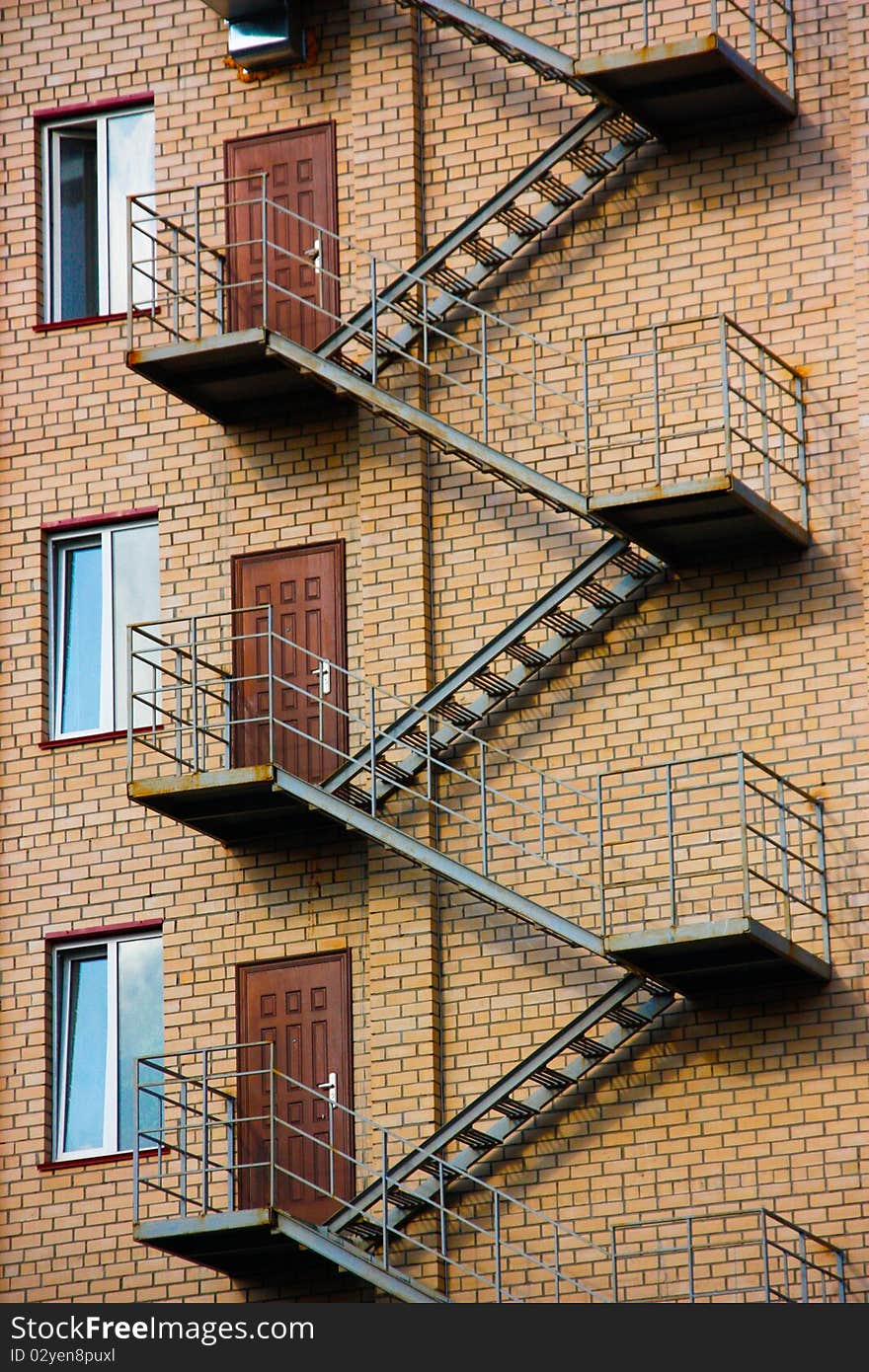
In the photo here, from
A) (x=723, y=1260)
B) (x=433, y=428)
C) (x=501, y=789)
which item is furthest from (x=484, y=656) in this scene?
(x=723, y=1260)

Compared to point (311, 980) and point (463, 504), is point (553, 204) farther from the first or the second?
point (311, 980)

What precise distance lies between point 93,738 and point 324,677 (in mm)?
2059

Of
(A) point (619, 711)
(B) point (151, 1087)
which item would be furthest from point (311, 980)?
(A) point (619, 711)

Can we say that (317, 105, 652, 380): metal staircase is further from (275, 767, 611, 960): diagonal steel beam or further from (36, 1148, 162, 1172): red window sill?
(36, 1148, 162, 1172): red window sill

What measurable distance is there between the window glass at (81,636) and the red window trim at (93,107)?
3701 mm

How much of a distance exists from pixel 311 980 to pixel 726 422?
5.29 metres

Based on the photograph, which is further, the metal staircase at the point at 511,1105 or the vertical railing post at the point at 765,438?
the vertical railing post at the point at 765,438

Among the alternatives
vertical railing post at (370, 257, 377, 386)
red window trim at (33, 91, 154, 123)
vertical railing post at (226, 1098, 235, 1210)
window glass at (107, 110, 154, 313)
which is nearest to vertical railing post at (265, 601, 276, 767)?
vertical railing post at (370, 257, 377, 386)

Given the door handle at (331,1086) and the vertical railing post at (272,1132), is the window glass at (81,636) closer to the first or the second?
the vertical railing post at (272,1132)

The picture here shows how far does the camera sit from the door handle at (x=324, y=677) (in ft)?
87.6

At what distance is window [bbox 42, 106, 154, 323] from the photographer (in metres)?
28.7

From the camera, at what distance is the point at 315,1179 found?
2581 cm

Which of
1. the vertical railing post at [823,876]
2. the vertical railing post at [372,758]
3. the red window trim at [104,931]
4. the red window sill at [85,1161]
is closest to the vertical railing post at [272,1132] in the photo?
the red window sill at [85,1161]

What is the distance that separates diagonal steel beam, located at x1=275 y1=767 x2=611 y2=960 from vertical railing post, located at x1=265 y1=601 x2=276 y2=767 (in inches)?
14.6
